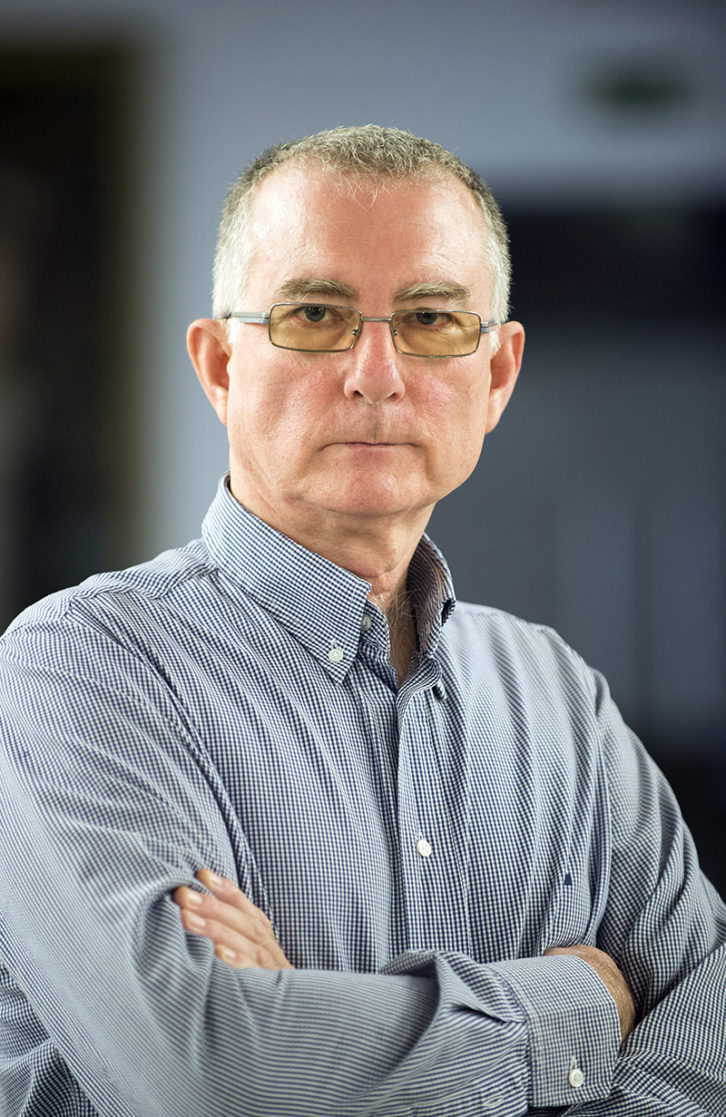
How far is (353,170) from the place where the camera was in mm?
1538

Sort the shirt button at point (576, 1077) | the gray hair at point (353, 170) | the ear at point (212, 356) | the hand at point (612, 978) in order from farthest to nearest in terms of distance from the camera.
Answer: the ear at point (212, 356)
the gray hair at point (353, 170)
the hand at point (612, 978)
the shirt button at point (576, 1077)

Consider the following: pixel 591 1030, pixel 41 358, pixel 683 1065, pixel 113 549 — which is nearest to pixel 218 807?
pixel 591 1030

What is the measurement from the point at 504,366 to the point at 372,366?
354mm

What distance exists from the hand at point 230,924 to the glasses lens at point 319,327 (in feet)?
2.25

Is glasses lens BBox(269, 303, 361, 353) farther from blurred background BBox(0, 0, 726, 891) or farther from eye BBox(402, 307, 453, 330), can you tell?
blurred background BBox(0, 0, 726, 891)

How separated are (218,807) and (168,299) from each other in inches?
57.8

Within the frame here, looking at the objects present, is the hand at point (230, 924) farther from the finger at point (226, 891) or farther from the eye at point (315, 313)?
the eye at point (315, 313)

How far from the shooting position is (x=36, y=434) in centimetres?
241

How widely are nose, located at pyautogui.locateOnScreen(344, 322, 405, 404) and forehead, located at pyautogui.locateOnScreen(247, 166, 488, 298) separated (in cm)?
6

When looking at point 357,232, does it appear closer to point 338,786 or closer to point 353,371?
point 353,371

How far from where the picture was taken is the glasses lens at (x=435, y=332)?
1.51 metres

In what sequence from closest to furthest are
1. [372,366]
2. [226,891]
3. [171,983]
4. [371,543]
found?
1. [171,983]
2. [226,891]
3. [372,366]
4. [371,543]

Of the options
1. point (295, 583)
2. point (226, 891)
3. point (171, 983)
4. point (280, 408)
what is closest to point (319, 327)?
point (280, 408)

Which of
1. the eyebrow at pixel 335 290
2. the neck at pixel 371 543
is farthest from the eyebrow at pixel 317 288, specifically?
the neck at pixel 371 543
